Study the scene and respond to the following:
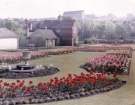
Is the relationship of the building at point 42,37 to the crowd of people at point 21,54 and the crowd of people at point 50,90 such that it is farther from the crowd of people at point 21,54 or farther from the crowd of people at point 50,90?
the crowd of people at point 50,90

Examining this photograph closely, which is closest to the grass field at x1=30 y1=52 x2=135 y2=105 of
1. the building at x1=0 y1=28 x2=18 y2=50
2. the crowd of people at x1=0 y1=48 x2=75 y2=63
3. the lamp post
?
the crowd of people at x1=0 y1=48 x2=75 y2=63

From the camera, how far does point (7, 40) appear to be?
10.7 m

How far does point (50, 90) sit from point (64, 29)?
11.6ft

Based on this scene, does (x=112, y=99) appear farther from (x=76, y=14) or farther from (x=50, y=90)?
(x=76, y=14)

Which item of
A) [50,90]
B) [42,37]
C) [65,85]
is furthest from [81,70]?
[50,90]

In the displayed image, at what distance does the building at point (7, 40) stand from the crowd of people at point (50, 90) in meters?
2.70

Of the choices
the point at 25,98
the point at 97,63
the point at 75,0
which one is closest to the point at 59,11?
the point at 75,0

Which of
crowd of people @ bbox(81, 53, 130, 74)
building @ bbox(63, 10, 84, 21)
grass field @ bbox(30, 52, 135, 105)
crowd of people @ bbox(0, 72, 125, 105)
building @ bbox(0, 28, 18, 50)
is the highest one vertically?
building @ bbox(63, 10, 84, 21)

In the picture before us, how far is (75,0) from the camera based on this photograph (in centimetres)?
1105

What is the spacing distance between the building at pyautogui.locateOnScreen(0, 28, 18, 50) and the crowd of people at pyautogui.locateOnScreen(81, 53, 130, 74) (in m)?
1.94

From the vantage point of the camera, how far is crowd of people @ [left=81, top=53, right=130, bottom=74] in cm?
1050

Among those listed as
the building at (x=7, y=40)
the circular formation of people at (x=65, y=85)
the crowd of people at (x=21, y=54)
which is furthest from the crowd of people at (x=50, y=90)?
the crowd of people at (x=21, y=54)

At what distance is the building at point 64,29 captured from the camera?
429 inches

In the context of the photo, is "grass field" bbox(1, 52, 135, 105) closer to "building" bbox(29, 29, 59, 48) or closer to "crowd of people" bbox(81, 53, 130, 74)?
"crowd of people" bbox(81, 53, 130, 74)
